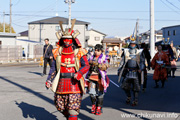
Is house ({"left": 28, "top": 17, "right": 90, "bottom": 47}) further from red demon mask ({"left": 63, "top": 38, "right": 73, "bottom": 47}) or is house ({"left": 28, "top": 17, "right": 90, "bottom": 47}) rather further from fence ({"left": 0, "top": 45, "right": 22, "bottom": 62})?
red demon mask ({"left": 63, "top": 38, "right": 73, "bottom": 47})

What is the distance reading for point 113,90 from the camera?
11305 mm

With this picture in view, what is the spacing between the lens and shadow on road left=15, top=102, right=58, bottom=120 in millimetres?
6734

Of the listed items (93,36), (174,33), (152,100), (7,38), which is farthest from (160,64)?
(93,36)

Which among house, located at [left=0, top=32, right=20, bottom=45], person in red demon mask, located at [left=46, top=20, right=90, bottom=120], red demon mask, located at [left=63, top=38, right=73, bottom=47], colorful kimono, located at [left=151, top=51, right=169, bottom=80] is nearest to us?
person in red demon mask, located at [left=46, top=20, right=90, bottom=120]

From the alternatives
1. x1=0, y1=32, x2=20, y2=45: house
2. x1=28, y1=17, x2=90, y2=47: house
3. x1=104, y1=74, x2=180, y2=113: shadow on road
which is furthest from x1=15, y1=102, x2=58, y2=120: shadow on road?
x1=28, y1=17, x2=90, y2=47: house

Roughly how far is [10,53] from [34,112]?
2730 centimetres

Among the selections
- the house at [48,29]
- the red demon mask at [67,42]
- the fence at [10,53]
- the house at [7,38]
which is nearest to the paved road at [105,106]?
the red demon mask at [67,42]

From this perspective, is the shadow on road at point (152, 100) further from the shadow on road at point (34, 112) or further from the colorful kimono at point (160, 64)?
the shadow on road at point (34, 112)

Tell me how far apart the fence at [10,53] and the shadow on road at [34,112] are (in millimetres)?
25386

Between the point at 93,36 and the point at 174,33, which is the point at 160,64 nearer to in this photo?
the point at 174,33

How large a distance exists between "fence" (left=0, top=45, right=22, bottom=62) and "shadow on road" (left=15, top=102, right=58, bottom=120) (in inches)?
999

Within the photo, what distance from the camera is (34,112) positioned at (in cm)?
723

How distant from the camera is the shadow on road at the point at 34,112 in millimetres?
6734

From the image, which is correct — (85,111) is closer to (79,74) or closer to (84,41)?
(79,74)
